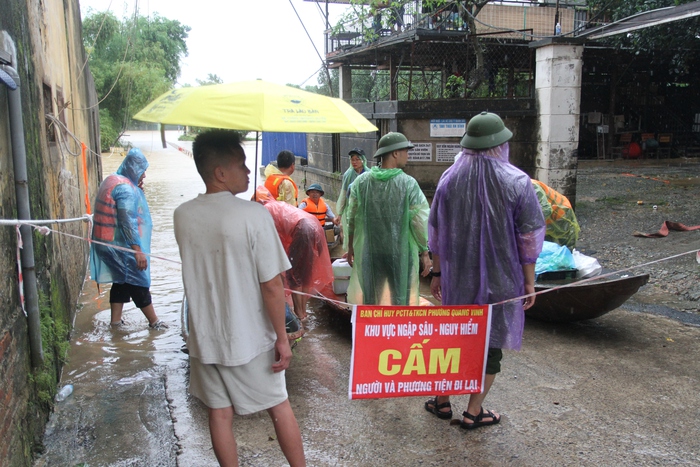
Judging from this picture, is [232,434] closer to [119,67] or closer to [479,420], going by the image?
[479,420]

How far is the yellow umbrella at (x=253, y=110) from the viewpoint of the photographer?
2658mm

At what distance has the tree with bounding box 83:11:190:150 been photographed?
29766 mm

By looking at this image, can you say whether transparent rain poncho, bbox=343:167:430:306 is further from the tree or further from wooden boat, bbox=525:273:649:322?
the tree

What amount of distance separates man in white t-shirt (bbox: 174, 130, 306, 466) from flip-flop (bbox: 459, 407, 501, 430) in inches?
49.4

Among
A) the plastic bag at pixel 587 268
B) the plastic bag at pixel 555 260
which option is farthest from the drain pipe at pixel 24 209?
the plastic bag at pixel 587 268

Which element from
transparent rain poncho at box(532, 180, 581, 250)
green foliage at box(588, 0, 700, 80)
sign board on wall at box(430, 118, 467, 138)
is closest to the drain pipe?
transparent rain poncho at box(532, 180, 581, 250)

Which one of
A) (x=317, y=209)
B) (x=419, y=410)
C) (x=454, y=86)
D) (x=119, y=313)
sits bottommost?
(x=419, y=410)

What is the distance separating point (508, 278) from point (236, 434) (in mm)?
1883

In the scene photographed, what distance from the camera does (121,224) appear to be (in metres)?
5.15

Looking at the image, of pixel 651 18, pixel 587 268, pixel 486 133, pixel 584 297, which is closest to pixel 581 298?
pixel 584 297

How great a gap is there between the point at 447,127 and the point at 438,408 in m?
6.51

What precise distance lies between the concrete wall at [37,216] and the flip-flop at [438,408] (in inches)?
91.8

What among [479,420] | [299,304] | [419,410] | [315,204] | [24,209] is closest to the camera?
[24,209]

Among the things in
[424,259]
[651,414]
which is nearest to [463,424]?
[651,414]
